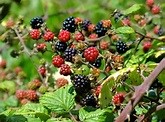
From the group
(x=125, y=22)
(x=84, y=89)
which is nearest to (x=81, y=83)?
(x=84, y=89)

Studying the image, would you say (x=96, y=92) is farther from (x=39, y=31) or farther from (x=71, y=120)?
(x=39, y=31)

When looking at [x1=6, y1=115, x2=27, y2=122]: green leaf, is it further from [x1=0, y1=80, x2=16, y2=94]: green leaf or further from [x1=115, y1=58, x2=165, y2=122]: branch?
[x1=0, y1=80, x2=16, y2=94]: green leaf

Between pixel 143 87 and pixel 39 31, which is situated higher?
pixel 39 31

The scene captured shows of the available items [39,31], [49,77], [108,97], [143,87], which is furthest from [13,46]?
[143,87]

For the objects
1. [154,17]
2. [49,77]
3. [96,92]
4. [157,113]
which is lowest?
[157,113]

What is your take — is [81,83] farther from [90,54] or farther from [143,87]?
[143,87]

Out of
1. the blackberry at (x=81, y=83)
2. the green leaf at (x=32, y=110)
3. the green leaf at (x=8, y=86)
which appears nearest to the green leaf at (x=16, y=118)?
the green leaf at (x=32, y=110)
